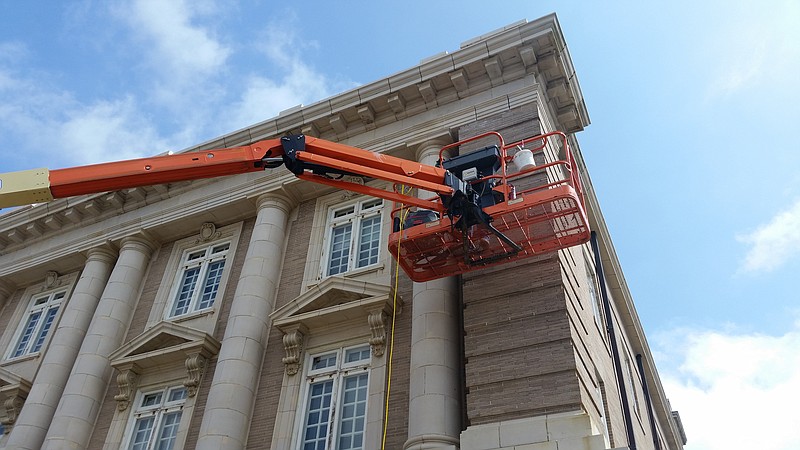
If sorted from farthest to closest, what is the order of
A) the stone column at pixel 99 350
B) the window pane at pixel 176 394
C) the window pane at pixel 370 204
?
the window pane at pixel 370 204 < the stone column at pixel 99 350 < the window pane at pixel 176 394

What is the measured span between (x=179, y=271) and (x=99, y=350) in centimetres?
314

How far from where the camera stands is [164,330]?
17312 mm

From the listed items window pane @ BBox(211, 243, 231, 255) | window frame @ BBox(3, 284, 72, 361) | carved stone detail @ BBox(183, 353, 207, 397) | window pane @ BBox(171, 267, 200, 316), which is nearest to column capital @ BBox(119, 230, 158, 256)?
window pane @ BBox(171, 267, 200, 316)

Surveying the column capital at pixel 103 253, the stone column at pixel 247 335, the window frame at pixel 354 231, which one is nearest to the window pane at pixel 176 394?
the stone column at pixel 247 335

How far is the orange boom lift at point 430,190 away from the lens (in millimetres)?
12440

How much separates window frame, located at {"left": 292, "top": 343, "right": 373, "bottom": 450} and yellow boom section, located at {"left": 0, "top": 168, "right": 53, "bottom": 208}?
652 centimetres

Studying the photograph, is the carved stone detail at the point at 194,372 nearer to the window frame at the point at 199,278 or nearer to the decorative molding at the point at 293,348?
the window frame at the point at 199,278

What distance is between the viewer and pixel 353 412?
46.8 ft

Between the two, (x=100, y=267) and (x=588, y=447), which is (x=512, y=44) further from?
(x=100, y=267)

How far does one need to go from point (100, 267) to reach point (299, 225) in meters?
6.99

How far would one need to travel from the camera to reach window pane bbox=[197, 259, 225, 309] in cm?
1864

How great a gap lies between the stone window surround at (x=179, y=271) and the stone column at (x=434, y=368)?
6215 millimetres

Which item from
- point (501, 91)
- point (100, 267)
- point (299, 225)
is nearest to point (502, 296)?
point (501, 91)

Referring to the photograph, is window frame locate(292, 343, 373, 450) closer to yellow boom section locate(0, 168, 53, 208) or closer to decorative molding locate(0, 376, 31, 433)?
yellow boom section locate(0, 168, 53, 208)
